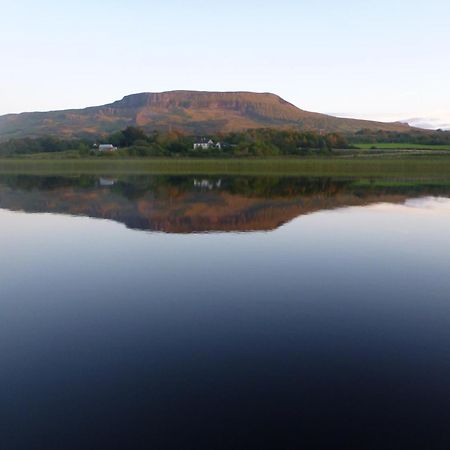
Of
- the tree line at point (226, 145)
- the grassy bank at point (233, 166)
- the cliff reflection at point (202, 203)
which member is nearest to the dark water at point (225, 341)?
the cliff reflection at point (202, 203)

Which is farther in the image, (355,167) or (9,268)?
(355,167)

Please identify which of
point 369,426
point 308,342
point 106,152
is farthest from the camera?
point 106,152

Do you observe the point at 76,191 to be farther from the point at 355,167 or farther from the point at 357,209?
the point at 355,167

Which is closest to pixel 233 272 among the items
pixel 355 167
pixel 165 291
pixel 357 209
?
pixel 165 291

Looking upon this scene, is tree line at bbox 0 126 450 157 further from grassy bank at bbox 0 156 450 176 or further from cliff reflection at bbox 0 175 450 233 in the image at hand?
cliff reflection at bbox 0 175 450 233

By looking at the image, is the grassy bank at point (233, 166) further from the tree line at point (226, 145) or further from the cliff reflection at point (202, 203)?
the cliff reflection at point (202, 203)

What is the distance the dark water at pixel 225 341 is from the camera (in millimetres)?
6855

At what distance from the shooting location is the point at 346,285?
44.9ft

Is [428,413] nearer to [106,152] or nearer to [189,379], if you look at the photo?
[189,379]

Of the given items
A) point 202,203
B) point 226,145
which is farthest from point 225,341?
point 226,145

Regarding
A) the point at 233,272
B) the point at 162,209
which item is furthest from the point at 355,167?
the point at 233,272

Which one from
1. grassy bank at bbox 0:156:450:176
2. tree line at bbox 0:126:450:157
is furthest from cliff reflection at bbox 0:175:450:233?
tree line at bbox 0:126:450:157

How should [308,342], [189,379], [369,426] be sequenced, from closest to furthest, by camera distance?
[369,426], [189,379], [308,342]

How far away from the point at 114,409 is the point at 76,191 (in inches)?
1589
